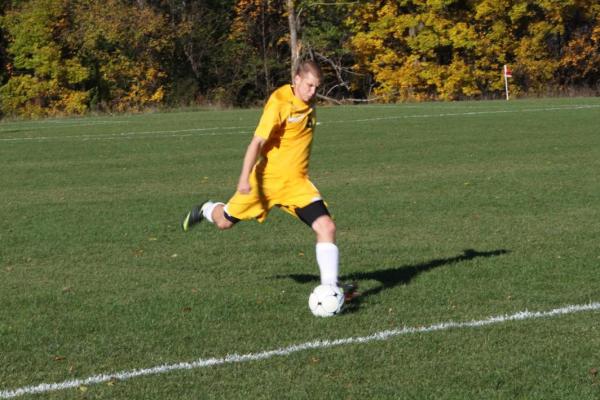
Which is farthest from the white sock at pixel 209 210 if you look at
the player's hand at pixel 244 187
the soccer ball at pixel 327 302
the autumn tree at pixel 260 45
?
the autumn tree at pixel 260 45

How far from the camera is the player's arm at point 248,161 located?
7.33 metres

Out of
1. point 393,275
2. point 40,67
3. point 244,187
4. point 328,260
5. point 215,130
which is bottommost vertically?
point 215,130

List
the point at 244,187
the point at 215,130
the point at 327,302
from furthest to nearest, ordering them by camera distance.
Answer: the point at 215,130 → the point at 244,187 → the point at 327,302

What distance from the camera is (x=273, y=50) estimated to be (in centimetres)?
5766

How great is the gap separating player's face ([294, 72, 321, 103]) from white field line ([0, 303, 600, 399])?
176 cm

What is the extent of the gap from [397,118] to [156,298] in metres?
24.8

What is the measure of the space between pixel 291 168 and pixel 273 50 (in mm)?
50423

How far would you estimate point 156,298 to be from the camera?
26.0 feet

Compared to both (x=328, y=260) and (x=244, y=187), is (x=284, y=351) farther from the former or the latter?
(x=244, y=187)

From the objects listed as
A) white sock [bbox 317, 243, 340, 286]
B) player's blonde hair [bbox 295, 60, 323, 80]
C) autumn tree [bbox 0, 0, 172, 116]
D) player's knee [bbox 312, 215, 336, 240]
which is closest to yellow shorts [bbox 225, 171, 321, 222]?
player's knee [bbox 312, 215, 336, 240]

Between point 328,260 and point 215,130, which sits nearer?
point 328,260

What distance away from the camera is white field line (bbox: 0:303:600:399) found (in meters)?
5.64

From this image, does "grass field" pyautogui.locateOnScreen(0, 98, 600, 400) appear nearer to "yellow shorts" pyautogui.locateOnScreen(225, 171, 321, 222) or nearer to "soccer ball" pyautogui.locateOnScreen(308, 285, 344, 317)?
"soccer ball" pyautogui.locateOnScreen(308, 285, 344, 317)

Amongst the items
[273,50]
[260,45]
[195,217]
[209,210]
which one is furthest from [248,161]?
[260,45]
